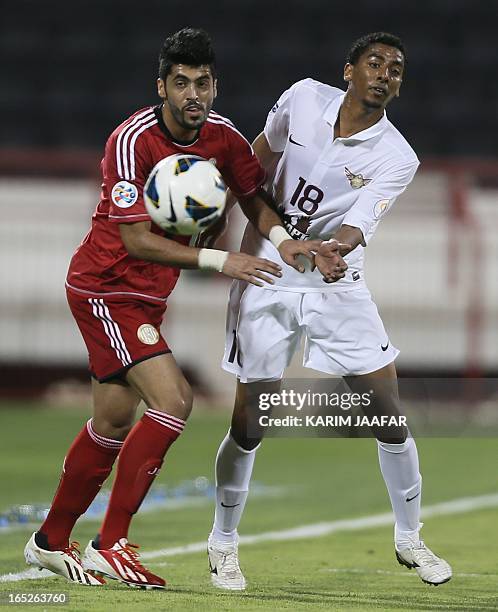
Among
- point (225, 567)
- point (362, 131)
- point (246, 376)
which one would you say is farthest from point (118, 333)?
point (362, 131)

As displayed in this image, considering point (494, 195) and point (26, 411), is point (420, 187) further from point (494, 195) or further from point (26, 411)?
point (26, 411)

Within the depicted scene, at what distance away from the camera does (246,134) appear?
48.6ft

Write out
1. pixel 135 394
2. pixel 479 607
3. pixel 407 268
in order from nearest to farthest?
pixel 479 607 < pixel 135 394 < pixel 407 268

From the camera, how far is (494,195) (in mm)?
13016

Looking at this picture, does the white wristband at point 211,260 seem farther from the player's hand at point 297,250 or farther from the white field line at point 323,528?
the white field line at point 323,528

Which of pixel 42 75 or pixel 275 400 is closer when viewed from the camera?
pixel 275 400

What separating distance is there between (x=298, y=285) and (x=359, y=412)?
0.71 metres

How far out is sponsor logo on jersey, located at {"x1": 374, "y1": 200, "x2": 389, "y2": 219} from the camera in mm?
5395

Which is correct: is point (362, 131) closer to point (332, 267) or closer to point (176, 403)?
point (332, 267)

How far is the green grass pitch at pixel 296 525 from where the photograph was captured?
16.5 ft

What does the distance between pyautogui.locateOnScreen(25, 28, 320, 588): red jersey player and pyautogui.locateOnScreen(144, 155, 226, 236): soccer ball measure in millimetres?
75

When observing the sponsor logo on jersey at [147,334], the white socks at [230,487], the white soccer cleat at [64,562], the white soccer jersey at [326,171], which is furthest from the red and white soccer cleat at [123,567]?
the white soccer jersey at [326,171]

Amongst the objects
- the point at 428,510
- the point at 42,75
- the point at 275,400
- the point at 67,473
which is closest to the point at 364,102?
the point at 275,400

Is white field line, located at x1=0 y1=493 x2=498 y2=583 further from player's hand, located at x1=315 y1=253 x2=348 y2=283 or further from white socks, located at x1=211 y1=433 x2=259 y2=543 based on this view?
player's hand, located at x1=315 y1=253 x2=348 y2=283
